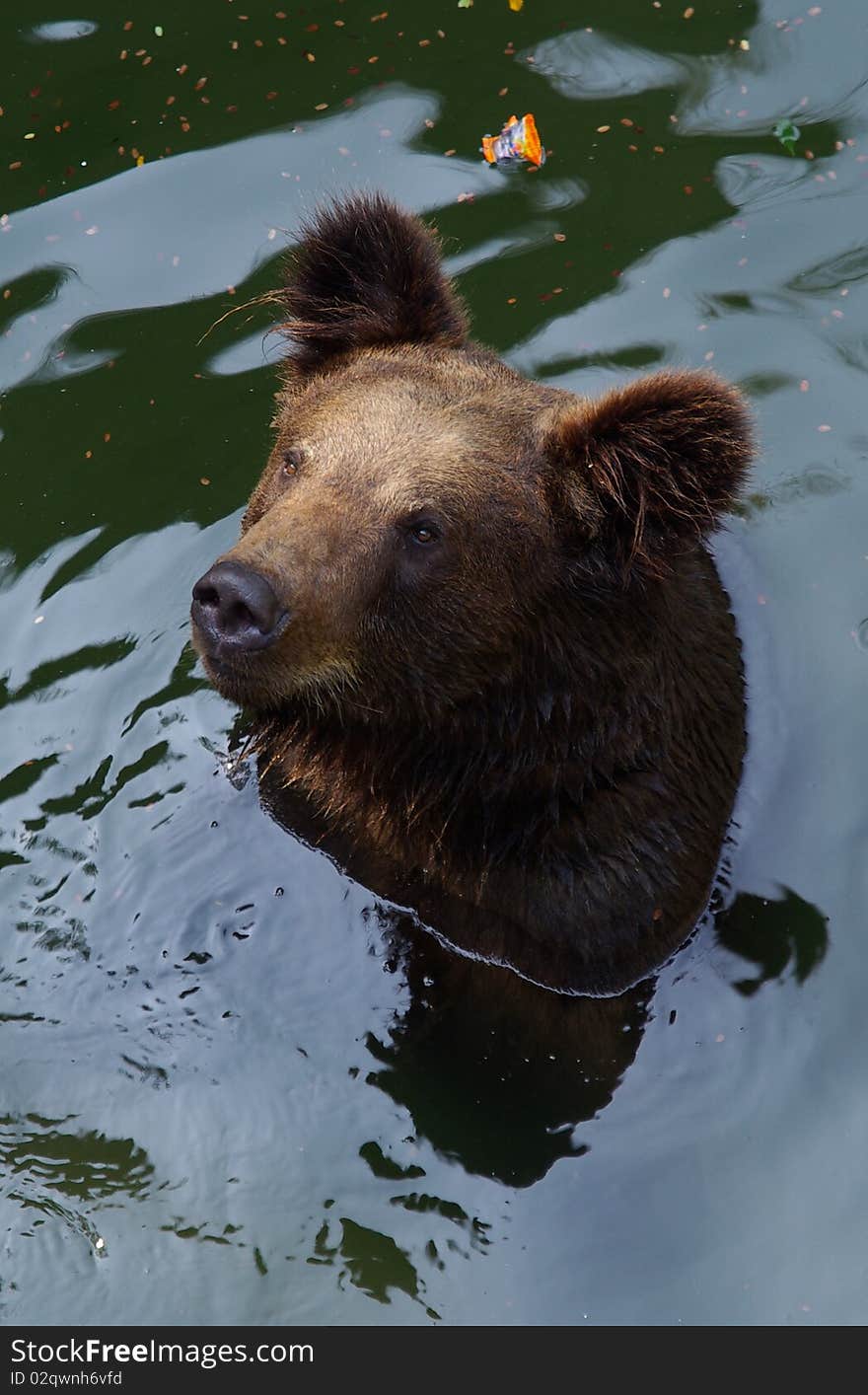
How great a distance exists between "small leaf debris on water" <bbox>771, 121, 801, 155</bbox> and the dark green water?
42 millimetres

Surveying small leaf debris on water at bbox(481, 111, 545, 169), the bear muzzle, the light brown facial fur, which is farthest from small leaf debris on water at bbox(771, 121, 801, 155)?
the bear muzzle

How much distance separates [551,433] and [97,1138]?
3.29m

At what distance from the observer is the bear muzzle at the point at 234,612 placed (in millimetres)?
4945

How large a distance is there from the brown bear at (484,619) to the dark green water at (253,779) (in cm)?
52

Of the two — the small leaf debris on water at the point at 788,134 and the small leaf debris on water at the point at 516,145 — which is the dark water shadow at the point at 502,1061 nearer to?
the small leaf debris on water at the point at 516,145

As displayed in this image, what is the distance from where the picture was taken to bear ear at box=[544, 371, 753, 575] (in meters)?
5.27

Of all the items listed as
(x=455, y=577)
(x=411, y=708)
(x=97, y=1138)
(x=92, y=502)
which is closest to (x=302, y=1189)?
(x=97, y=1138)

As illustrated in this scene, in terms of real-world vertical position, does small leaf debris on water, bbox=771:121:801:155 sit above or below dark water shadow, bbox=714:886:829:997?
above

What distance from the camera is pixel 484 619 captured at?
5.56 metres

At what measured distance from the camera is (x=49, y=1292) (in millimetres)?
6125

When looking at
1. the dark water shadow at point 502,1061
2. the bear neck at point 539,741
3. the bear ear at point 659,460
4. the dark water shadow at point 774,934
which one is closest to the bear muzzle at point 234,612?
the bear neck at point 539,741

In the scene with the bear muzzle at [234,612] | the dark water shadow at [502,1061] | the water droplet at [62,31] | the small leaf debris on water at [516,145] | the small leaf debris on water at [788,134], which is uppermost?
the water droplet at [62,31]

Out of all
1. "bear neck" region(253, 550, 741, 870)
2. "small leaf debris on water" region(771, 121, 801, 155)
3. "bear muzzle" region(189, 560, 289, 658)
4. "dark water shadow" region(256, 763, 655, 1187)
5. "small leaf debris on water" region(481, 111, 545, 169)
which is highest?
"bear muzzle" region(189, 560, 289, 658)

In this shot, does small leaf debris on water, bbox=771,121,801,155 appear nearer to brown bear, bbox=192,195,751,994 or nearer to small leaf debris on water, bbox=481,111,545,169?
small leaf debris on water, bbox=481,111,545,169
